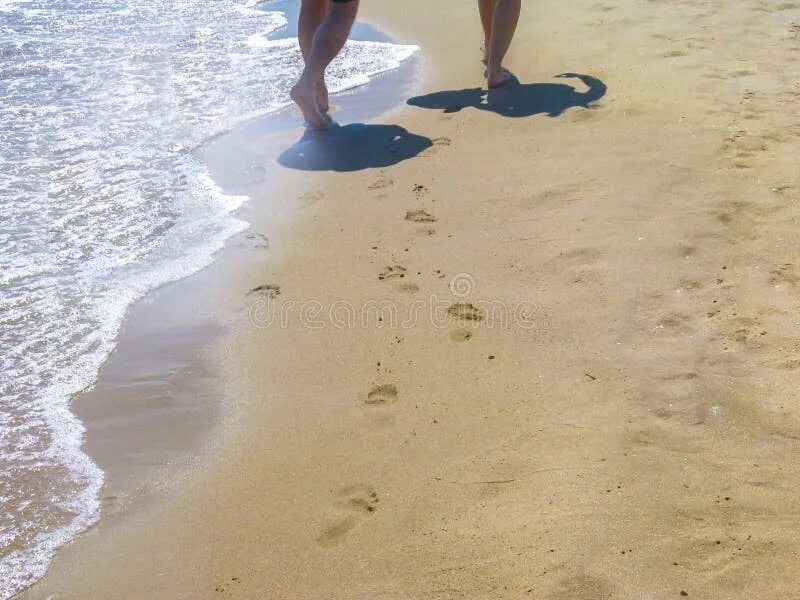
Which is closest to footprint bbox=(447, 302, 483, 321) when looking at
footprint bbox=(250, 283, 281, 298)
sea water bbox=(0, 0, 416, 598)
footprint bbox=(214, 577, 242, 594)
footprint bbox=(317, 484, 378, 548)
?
footprint bbox=(250, 283, 281, 298)

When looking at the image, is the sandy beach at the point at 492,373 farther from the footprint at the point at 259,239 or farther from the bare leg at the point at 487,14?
the bare leg at the point at 487,14

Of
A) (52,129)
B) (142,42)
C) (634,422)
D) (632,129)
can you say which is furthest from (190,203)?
(142,42)

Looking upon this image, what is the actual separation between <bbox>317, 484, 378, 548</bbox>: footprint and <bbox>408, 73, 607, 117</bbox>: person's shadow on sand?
9.47 feet

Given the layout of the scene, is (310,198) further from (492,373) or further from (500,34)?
(500,34)

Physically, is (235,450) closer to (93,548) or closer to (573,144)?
(93,548)

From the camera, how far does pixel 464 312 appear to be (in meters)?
3.14

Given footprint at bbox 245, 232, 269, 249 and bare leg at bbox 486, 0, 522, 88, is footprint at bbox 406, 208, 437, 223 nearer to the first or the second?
footprint at bbox 245, 232, 269, 249

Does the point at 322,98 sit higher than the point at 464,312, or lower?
higher

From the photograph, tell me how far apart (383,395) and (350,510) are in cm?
51

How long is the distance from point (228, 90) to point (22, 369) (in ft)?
9.97

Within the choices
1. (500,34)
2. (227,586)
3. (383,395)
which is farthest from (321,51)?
(227,586)

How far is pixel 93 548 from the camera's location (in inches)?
92.1

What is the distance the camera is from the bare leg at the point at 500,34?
5.23 metres

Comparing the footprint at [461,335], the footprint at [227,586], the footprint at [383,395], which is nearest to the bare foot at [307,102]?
the footprint at [461,335]
